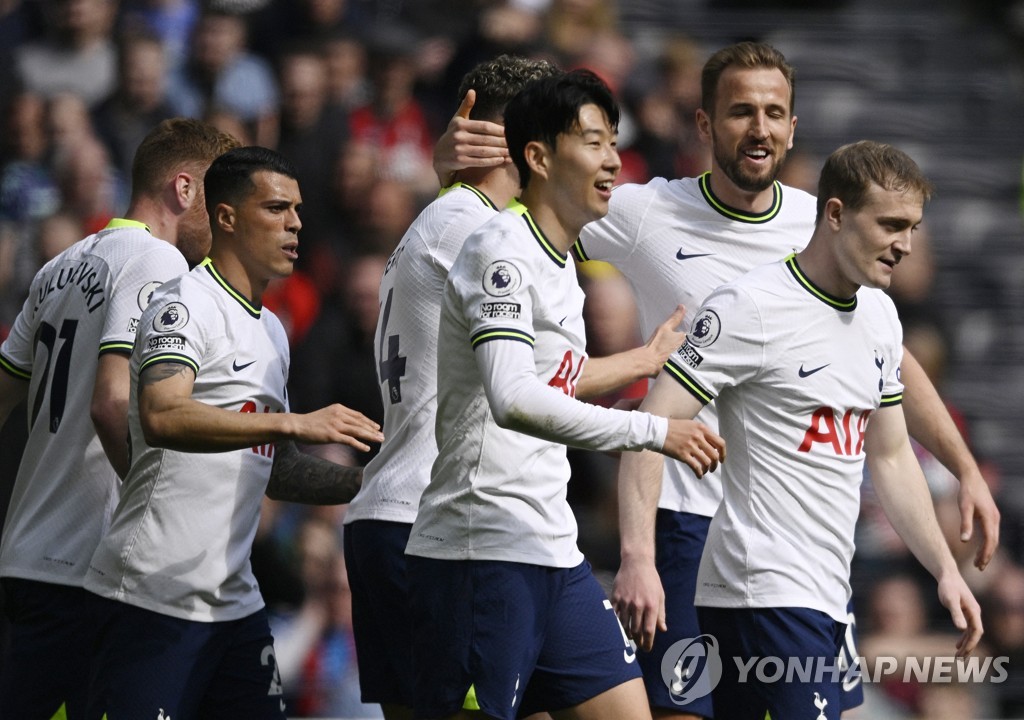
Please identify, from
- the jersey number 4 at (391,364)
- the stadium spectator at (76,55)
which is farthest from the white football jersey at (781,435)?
the stadium spectator at (76,55)

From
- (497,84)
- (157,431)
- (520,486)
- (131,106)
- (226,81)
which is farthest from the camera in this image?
(226,81)

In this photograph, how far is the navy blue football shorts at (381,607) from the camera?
4883 mm

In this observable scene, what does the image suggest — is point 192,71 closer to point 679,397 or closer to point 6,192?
point 6,192

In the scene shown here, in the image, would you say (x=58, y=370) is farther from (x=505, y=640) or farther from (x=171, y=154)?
(x=505, y=640)

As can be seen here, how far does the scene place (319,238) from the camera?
9281 millimetres

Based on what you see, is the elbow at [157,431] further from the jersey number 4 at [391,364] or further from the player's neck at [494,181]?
the player's neck at [494,181]

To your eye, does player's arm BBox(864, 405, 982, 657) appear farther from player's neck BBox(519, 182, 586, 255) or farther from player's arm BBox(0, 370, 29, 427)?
player's arm BBox(0, 370, 29, 427)

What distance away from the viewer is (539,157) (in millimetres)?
4352

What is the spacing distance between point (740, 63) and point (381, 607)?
2.13m

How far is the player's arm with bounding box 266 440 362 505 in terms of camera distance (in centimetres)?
501

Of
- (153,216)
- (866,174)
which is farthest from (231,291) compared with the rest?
(866,174)

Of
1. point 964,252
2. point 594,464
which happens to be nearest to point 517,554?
point 594,464

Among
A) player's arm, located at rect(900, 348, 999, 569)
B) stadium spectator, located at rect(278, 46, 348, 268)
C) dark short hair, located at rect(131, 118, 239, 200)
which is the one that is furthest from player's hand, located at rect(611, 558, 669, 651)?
stadium spectator, located at rect(278, 46, 348, 268)

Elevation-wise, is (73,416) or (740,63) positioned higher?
(740,63)
